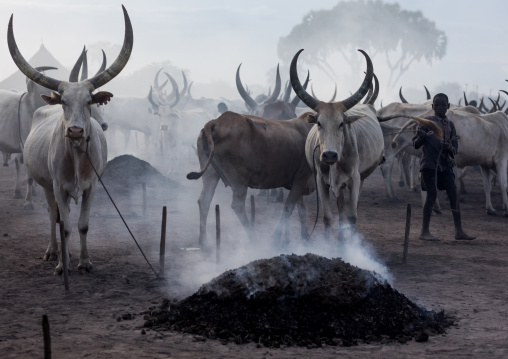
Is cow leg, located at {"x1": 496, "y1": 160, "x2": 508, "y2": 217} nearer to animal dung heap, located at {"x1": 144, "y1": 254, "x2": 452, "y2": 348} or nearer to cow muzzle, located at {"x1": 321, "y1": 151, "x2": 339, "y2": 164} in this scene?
cow muzzle, located at {"x1": 321, "y1": 151, "x2": 339, "y2": 164}

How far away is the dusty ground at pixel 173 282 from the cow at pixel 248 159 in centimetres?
71

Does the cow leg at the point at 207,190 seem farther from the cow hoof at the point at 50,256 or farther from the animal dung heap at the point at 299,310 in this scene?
the animal dung heap at the point at 299,310

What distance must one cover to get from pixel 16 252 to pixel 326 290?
14.9ft

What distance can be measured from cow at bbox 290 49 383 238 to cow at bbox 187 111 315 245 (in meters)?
0.39

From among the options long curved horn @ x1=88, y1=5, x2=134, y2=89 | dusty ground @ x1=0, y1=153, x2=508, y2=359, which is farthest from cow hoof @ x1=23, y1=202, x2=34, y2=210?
long curved horn @ x1=88, y1=5, x2=134, y2=89

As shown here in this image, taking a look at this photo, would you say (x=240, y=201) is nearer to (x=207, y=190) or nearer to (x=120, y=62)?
(x=207, y=190)

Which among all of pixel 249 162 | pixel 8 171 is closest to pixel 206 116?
pixel 8 171

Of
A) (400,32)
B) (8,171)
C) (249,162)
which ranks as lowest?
(8,171)

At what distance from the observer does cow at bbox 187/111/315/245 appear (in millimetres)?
8602

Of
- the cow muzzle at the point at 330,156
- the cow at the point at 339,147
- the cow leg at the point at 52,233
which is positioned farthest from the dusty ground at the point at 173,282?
the cow muzzle at the point at 330,156

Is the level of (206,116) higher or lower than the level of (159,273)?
higher

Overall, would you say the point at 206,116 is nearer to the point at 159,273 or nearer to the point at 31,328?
the point at 159,273

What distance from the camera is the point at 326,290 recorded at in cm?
541

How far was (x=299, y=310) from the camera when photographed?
17.4ft
